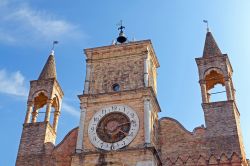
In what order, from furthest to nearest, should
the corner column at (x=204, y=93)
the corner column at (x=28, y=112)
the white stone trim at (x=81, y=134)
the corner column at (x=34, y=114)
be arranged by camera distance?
1. the corner column at (x=34, y=114)
2. the corner column at (x=28, y=112)
3. the corner column at (x=204, y=93)
4. the white stone trim at (x=81, y=134)

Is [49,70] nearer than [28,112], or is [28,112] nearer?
[28,112]

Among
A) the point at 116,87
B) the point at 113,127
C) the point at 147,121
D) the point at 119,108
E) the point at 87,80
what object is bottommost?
the point at 113,127

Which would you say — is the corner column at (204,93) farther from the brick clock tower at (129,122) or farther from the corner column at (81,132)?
the corner column at (81,132)

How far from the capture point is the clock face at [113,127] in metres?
18.9

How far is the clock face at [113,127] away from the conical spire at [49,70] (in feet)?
15.1

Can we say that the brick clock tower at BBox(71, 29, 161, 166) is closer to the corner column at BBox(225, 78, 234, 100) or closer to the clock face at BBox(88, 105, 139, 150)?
the clock face at BBox(88, 105, 139, 150)

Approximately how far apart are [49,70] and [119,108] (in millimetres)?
5709

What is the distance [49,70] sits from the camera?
23.4m

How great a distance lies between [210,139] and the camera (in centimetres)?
1864

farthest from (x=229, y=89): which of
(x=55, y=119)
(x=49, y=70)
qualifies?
(x=49, y=70)

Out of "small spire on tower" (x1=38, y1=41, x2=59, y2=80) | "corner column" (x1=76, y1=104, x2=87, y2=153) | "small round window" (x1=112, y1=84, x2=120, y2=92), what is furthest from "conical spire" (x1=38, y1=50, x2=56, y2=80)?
"small round window" (x1=112, y1=84, x2=120, y2=92)

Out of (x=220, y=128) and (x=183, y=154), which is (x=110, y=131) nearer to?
(x=183, y=154)

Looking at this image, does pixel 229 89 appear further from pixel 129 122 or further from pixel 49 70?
pixel 49 70

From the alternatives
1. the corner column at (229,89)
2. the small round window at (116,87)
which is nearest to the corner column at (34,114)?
the small round window at (116,87)
